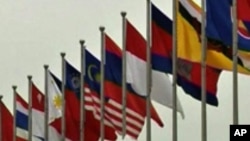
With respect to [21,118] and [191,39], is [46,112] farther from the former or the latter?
[191,39]

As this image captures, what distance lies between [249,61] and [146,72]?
18.0 feet

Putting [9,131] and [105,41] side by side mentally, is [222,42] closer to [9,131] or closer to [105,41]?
[105,41]

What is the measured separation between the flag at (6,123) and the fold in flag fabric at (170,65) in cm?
1466

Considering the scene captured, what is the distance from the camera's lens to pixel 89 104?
3784 centimetres

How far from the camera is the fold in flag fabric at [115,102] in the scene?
33.6m

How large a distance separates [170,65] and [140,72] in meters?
2.41

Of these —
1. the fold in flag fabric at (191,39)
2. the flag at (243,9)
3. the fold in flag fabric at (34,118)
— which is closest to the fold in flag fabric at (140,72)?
the fold in flag fabric at (191,39)

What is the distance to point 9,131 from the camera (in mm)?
45812

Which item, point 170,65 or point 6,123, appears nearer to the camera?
point 170,65

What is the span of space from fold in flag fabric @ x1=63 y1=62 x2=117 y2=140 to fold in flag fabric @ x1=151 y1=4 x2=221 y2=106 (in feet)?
17.6

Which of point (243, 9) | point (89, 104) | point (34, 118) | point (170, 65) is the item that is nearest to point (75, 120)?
point (89, 104)

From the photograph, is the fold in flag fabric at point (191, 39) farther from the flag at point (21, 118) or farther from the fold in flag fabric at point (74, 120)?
the flag at point (21, 118)

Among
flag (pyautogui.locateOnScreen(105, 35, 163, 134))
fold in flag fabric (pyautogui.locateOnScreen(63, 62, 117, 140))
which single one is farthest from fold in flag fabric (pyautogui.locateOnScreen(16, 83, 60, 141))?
flag (pyautogui.locateOnScreen(105, 35, 163, 134))

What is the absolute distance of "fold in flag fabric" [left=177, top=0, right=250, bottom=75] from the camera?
2958 cm
